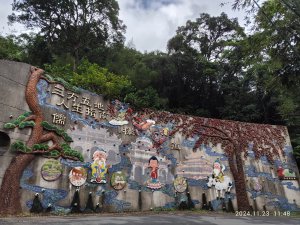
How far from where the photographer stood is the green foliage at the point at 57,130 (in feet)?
25.8

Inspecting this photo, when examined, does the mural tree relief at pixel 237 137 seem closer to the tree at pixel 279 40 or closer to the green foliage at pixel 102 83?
the green foliage at pixel 102 83

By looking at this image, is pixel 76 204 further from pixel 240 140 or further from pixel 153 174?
pixel 240 140

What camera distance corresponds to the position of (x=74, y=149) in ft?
27.8

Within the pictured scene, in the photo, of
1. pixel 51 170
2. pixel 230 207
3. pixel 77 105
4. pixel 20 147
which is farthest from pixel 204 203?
pixel 20 147

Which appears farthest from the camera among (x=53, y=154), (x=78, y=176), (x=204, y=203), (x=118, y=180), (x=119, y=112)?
(x=204, y=203)

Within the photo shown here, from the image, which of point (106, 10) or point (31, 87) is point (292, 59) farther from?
point (106, 10)

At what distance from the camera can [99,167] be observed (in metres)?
8.85

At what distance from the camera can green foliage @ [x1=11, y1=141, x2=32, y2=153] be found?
23.3 feet

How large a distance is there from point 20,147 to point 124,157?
3.59 m

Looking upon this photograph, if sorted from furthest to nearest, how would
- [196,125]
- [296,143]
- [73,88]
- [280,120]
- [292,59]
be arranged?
[280,120]
[296,143]
[196,125]
[73,88]
[292,59]

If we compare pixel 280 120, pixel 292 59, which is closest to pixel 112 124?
pixel 292 59

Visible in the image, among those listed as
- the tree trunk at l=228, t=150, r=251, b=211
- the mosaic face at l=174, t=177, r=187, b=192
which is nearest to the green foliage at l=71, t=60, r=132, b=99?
the mosaic face at l=174, t=177, r=187, b=192

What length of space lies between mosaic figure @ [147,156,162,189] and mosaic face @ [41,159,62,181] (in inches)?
133

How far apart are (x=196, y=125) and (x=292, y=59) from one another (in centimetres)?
557
